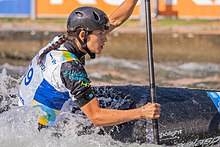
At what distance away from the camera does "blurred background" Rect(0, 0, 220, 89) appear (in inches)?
470

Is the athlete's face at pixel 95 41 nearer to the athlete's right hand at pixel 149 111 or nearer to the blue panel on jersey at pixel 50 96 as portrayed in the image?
the blue panel on jersey at pixel 50 96

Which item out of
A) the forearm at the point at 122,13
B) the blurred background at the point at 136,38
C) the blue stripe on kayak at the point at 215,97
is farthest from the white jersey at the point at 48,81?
the blurred background at the point at 136,38

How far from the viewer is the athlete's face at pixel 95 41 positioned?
535cm

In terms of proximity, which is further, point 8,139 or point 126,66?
point 126,66

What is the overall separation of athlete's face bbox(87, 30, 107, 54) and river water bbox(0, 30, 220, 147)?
58 cm

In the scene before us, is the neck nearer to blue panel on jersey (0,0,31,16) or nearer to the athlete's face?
the athlete's face

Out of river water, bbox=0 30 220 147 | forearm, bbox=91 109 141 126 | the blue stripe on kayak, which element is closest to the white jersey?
river water, bbox=0 30 220 147

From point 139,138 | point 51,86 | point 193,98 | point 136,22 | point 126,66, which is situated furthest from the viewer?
point 136,22

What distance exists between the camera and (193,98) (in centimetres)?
630

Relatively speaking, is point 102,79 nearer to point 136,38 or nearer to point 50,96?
point 136,38

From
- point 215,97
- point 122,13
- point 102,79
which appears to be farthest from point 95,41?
point 102,79

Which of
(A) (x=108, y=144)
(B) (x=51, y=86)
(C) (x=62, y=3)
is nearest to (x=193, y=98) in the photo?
(A) (x=108, y=144)

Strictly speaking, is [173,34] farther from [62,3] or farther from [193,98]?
[193,98]

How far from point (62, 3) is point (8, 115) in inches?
333
